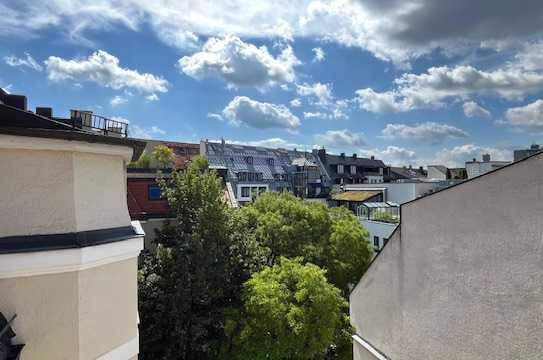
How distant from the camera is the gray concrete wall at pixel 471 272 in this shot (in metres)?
6.50

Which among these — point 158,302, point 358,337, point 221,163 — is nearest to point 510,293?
point 358,337

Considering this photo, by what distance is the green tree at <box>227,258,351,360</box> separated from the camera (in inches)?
465

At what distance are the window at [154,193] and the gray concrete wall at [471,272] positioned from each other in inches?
496

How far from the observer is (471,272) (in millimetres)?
7633

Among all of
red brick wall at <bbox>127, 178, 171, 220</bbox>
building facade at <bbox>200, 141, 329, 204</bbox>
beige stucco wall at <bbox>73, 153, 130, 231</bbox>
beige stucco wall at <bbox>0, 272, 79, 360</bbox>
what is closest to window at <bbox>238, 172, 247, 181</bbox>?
building facade at <bbox>200, 141, 329, 204</bbox>

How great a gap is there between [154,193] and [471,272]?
614 inches

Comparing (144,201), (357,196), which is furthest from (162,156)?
(357,196)

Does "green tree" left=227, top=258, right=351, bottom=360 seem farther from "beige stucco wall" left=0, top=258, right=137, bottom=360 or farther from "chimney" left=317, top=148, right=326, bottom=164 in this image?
"chimney" left=317, top=148, right=326, bottom=164

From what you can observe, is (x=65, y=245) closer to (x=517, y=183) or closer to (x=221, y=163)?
(x=517, y=183)

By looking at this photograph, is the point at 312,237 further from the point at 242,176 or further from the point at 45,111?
the point at 242,176

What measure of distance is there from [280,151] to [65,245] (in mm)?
53472

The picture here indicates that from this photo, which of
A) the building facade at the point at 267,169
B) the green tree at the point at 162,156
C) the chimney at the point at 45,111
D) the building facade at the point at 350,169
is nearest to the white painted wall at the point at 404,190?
the building facade at the point at 267,169

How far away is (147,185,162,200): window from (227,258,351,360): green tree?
28.8ft

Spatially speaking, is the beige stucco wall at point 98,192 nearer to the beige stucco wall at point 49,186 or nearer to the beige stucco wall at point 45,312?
the beige stucco wall at point 49,186
